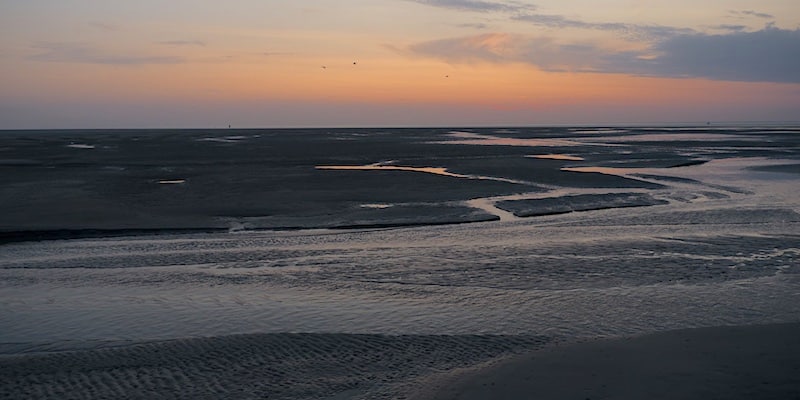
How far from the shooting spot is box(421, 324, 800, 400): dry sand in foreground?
8.15 meters

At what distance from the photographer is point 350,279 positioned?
49.0ft

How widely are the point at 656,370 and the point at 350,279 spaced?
7.43 meters

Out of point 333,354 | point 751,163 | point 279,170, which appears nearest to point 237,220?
point 333,354

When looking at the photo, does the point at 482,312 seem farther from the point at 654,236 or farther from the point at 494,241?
the point at 654,236

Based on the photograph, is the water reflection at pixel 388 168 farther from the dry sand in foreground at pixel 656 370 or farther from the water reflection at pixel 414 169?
the dry sand in foreground at pixel 656 370

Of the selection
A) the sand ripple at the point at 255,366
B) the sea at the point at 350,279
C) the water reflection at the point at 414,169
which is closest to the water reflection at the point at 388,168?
the water reflection at the point at 414,169

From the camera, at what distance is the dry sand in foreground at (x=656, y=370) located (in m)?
8.15

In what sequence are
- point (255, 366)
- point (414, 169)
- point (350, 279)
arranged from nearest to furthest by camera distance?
point (255, 366) < point (350, 279) < point (414, 169)

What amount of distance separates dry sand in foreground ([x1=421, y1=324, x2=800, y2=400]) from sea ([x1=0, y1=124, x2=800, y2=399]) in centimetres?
65

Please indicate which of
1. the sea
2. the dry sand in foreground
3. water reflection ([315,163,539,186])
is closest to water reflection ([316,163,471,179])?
water reflection ([315,163,539,186])

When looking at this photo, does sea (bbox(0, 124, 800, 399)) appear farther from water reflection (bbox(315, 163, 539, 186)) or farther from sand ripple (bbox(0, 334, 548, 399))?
water reflection (bbox(315, 163, 539, 186))

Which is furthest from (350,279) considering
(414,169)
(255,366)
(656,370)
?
(414,169)

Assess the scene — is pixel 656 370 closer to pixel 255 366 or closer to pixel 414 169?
pixel 255 366

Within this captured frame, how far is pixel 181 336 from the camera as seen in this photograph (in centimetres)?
1118
